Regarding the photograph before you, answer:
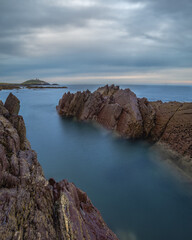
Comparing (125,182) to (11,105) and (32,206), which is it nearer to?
(32,206)

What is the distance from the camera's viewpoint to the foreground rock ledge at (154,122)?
1491cm

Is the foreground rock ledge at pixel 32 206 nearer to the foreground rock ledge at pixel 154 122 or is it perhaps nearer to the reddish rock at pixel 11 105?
the reddish rock at pixel 11 105

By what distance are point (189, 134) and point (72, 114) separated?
73.8 ft

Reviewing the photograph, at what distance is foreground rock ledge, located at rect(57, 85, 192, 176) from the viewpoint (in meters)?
14.9

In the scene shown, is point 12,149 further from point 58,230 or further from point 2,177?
point 58,230

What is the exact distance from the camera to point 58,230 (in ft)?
15.6

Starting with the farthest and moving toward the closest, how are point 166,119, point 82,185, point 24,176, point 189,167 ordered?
point 166,119 < point 189,167 < point 82,185 < point 24,176

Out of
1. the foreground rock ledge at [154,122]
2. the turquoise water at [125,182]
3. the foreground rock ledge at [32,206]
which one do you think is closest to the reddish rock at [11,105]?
the foreground rock ledge at [32,206]

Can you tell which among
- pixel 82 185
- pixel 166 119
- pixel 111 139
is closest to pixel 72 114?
pixel 111 139

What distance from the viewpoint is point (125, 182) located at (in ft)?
39.0

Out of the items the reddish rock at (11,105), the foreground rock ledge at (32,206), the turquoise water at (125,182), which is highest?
the reddish rock at (11,105)

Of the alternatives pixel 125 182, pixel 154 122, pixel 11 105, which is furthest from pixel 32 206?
pixel 154 122

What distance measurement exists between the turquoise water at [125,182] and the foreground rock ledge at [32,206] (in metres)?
3.51

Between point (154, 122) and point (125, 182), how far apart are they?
10.2 meters
